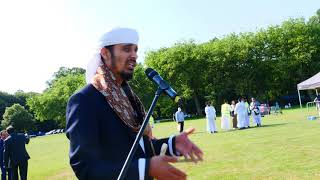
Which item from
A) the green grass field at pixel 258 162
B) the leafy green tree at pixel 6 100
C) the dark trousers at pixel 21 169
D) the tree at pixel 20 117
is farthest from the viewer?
the leafy green tree at pixel 6 100

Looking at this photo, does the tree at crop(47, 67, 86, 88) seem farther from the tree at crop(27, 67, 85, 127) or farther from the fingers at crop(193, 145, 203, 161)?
the fingers at crop(193, 145, 203, 161)

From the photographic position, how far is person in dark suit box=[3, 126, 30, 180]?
13672 mm

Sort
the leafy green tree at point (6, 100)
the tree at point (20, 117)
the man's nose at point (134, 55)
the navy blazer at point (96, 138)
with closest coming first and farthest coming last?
the navy blazer at point (96, 138), the man's nose at point (134, 55), the tree at point (20, 117), the leafy green tree at point (6, 100)

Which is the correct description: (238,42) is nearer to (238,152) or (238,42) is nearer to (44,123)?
(44,123)

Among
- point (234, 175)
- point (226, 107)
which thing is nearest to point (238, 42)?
point (226, 107)

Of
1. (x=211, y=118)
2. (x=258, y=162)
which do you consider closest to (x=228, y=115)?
(x=211, y=118)

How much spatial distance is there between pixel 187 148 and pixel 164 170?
0.71 m

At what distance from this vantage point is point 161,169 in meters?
2.81

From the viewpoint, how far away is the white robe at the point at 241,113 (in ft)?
94.4

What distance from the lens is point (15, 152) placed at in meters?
13.7

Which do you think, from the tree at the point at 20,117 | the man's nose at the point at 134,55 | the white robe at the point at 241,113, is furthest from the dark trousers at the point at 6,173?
the tree at the point at 20,117

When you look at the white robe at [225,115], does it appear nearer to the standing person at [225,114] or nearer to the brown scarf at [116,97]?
the standing person at [225,114]

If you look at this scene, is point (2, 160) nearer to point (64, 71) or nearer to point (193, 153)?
point (193, 153)

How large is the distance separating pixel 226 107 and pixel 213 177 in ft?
57.0
